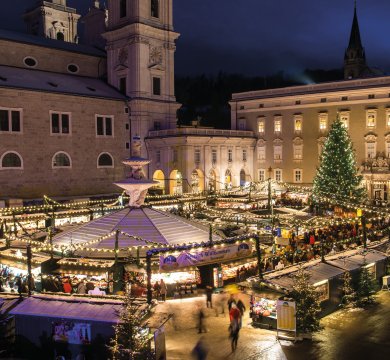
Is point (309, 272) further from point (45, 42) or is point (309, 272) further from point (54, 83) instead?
point (45, 42)

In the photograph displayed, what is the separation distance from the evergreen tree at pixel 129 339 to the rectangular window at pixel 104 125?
3707cm

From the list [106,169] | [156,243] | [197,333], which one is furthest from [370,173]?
[197,333]

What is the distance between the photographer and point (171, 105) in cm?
5472

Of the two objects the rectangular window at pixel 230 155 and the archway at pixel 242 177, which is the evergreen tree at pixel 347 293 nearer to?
the rectangular window at pixel 230 155

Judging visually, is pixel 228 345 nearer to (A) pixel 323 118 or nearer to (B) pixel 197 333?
(B) pixel 197 333

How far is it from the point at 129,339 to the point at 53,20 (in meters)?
68.2

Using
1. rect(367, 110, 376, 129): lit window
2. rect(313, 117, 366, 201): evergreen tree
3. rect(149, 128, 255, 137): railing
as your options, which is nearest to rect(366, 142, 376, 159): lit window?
rect(367, 110, 376, 129): lit window

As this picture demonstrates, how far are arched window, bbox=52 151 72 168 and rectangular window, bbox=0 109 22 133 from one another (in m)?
4.09

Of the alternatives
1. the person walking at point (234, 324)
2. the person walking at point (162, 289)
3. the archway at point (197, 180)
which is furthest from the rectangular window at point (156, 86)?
the person walking at point (234, 324)

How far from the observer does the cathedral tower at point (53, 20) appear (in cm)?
7019

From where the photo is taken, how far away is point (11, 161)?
39.9 metres

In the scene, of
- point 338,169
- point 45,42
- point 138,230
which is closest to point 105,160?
point 45,42

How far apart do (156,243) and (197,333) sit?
190 inches

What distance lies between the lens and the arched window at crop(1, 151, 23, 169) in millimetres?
39344
